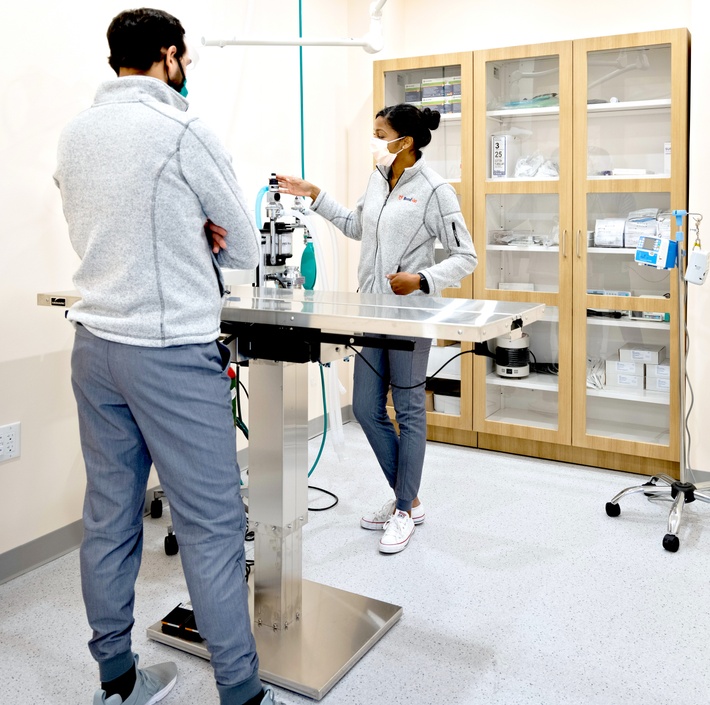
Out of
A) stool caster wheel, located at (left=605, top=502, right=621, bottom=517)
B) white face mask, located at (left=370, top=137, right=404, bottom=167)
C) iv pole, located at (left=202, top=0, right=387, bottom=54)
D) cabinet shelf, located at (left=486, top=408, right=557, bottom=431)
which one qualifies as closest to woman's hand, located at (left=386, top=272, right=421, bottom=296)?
Answer: white face mask, located at (left=370, top=137, right=404, bottom=167)

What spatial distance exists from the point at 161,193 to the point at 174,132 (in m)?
0.12

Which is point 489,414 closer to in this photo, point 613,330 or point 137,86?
point 613,330

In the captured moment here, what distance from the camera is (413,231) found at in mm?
2568

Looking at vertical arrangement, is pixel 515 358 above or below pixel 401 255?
below

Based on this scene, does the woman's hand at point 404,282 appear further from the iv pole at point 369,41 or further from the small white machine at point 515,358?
the small white machine at point 515,358

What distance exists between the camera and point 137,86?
4.72ft

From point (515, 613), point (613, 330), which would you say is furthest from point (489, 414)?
point (515, 613)

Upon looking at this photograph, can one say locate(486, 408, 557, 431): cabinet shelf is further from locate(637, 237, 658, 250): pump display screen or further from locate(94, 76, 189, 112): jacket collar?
locate(94, 76, 189, 112): jacket collar

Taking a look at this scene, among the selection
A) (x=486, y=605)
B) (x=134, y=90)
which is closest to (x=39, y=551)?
(x=486, y=605)

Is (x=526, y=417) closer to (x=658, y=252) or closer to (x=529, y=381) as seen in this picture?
(x=529, y=381)

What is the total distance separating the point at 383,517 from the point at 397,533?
20cm

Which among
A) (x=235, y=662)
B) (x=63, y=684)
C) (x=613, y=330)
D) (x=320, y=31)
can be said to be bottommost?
(x=63, y=684)

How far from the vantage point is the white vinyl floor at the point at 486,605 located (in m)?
1.82

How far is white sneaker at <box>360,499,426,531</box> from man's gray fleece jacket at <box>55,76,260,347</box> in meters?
1.50
